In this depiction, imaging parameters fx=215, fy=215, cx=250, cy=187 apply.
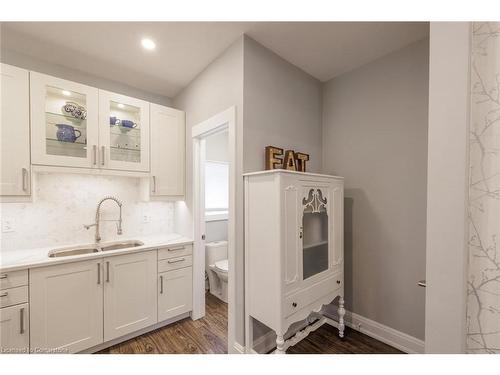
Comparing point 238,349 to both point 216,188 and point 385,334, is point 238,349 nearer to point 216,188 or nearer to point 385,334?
point 385,334

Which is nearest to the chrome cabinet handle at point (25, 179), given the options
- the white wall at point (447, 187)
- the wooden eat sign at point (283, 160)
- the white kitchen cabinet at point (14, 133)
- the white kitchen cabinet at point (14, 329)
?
the white kitchen cabinet at point (14, 133)

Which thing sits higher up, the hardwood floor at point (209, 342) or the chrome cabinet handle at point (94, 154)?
the chrome cabinet handle at point (94, 154)

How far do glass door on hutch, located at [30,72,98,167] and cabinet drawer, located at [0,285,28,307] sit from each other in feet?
3.04

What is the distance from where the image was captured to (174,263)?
218cm

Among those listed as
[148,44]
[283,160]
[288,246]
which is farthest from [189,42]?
[288,246]

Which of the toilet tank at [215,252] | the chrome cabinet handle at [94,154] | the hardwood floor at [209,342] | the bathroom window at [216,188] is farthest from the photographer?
the bathroom window at [216,188]

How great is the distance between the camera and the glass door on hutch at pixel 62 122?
1.71 m

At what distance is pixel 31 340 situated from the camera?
149 cm

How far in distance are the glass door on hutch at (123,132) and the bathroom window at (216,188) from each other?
3.90 ft

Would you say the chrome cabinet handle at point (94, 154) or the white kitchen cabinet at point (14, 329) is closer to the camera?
the white kitchen cabinet at point (14, 329)

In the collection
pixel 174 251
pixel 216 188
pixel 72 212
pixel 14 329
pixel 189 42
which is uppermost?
pixel 189 42

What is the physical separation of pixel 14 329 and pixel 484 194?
106 inches

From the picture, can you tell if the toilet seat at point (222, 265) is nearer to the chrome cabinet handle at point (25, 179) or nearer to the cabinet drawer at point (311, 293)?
the cabinet drawer at point (311, 293)

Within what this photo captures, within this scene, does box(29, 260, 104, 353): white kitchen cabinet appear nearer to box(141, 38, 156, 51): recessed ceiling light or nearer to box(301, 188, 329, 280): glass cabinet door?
box(301, 188, 329, 280): glass cabinet door
